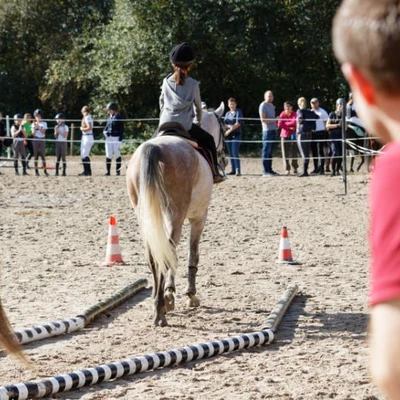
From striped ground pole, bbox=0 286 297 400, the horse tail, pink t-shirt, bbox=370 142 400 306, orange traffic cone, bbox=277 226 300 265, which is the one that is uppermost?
pink t-shirt, bbox=370 142 400 306

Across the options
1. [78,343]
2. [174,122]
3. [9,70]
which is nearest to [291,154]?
[174,122]

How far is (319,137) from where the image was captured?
2328 cm

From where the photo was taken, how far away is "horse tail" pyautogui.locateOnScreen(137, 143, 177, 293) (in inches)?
294

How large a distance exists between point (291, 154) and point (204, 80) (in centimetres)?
1160

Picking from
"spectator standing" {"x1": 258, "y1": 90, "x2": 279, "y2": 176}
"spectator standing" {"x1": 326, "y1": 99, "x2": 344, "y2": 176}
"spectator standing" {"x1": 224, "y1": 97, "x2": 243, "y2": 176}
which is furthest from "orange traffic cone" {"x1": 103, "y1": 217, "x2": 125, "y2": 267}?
"spectator standing" {"x1": 224, "y1": 97, "x2": 243, "y2": 176}

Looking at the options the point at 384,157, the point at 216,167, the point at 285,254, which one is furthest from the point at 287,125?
the point at 384,157

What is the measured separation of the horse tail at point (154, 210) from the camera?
746 cm

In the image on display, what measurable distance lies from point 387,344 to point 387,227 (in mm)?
196

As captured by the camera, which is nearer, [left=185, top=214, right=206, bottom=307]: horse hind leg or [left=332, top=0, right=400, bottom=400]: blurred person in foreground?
[left=332, top=0, right=400, bottom=400]: blurred person in foreground

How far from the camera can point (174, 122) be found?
8547 millimetres

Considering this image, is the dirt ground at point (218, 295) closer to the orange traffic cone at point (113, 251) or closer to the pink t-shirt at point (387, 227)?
the orange traffic cone at point (113, 251)

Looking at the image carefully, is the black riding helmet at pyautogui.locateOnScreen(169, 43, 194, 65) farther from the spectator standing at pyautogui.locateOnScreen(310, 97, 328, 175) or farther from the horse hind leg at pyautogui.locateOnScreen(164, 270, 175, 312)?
the spectator standing at pyautogui.locateOnScreen(310, 97, 328, 175)

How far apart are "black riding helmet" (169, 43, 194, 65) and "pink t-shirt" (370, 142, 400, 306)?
22.8 ft

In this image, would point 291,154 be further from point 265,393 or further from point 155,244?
point 265,393
